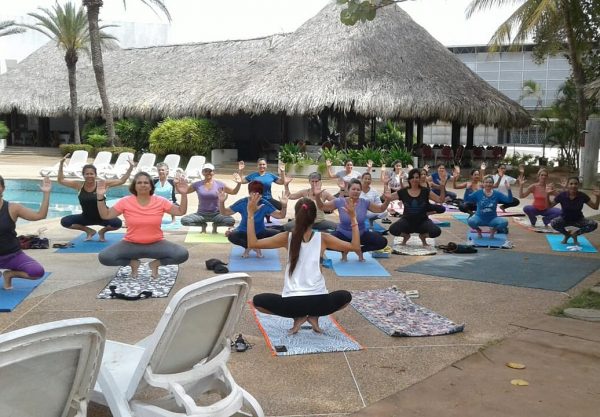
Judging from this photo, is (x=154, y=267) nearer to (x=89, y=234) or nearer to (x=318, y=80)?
(x=89, y=234)

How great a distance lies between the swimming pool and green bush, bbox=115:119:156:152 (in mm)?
8500

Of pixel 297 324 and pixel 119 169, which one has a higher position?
pixel 119 169

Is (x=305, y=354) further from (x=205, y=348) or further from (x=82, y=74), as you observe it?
(x=82, y=74)

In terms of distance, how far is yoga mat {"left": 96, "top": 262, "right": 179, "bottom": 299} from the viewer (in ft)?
20.6

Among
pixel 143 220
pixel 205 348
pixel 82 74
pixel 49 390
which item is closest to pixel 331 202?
pixel 143 220

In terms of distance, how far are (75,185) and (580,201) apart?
7.20 metres

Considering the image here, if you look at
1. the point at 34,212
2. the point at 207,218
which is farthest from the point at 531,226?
the point at 34,212

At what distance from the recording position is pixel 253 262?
8.00 meters

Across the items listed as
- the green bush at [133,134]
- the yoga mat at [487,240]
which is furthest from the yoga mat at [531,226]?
the green bush at [133,134]

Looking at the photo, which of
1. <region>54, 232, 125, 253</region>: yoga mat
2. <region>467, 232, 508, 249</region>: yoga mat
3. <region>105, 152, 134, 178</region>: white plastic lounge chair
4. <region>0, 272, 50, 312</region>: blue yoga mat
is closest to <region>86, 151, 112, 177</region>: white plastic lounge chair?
<region>105, 152, 134, 178</region>: white plastic lounge chair

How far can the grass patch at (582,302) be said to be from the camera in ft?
19.4

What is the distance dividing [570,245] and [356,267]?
11.8ft

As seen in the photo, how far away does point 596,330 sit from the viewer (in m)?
5.27

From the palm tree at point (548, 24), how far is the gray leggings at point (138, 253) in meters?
14.6
